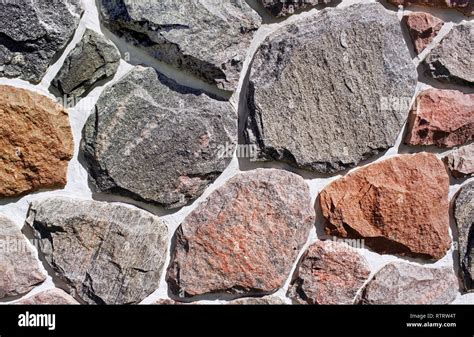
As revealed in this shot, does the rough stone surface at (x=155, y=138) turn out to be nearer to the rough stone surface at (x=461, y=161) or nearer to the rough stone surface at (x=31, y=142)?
the rough stone surface at (x=31, y=142)

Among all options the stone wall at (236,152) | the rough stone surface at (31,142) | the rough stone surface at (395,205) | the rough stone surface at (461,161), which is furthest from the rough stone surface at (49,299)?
the rough stone surface at (461,161)

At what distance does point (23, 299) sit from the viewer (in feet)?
5.01

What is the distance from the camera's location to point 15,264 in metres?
1.49

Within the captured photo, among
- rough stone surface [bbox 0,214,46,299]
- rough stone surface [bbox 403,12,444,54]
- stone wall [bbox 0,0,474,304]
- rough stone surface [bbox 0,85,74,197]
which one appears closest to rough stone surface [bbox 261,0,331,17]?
stone wall [bbox 0,0,474,304]

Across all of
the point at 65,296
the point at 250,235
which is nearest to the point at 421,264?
the point at 250,235

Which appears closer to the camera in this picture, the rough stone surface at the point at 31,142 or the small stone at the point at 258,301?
the rough stone surface at the point at 31,142

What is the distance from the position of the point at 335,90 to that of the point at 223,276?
55cm

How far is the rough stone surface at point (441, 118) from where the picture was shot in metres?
1.72

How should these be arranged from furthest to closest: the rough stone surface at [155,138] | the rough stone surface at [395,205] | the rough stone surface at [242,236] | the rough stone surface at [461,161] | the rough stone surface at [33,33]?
the rough stone surface at [461,161] → the rough stone surface at [395,205] → the rough stone surface at [242,236] → the rough stone surface at [155,138] → the rough stone surface at [33,33]

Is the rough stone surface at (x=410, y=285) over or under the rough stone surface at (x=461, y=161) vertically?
under

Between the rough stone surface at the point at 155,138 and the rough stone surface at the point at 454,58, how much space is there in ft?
1.94

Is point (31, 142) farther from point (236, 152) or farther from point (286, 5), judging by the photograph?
point (286, 5)

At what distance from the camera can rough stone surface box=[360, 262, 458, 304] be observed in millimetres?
1753

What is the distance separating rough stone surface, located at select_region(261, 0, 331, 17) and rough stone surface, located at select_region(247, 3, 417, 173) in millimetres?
32
